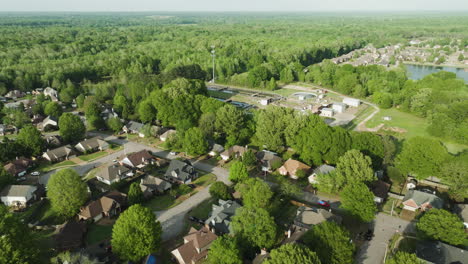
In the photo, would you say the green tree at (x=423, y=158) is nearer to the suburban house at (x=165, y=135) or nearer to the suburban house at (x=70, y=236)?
the suburban house at (x=165, y=135)

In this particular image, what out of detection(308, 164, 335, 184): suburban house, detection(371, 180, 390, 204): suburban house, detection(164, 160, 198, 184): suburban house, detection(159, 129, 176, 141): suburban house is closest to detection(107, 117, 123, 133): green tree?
detection(159, 129, 176, 141): suburban house

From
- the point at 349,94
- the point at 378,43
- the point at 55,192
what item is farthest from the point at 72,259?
the point at 378,43

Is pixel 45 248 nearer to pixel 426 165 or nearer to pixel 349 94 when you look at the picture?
pixel 426 165

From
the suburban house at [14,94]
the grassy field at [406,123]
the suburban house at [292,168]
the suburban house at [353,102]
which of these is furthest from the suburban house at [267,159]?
the suburban house at [14,94]

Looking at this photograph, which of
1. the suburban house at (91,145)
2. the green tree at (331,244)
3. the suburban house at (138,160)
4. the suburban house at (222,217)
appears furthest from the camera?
the suburban house at (91,145)

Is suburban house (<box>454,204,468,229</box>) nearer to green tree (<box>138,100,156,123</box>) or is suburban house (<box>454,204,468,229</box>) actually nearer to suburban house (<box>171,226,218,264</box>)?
suburban house (<box>171,226,218,264</box>)
